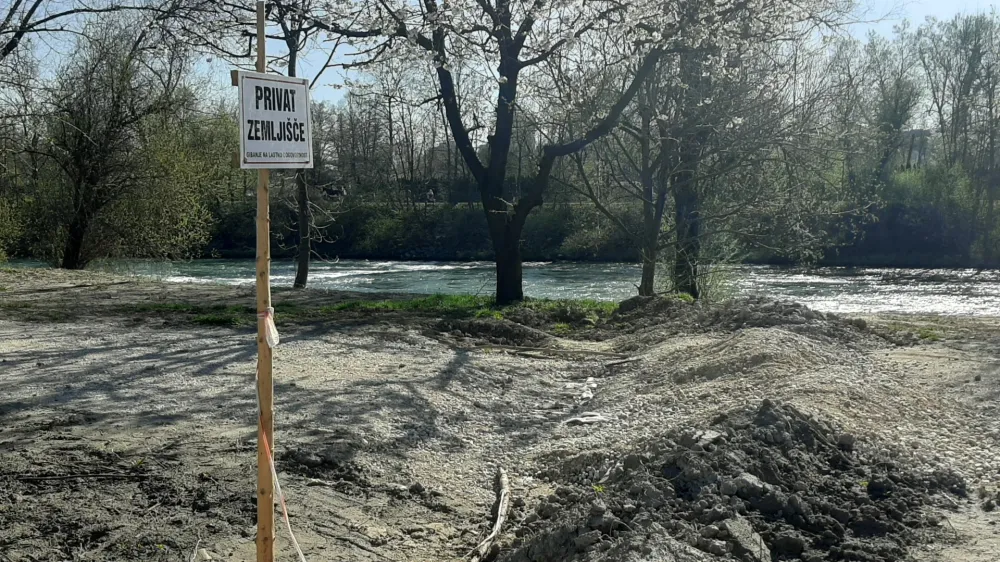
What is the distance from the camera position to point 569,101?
49.3 feet

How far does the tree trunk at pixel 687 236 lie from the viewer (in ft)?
54.7

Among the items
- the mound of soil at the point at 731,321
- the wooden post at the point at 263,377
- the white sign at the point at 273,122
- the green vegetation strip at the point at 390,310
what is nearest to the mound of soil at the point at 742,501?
the wooden post at the point at 263,377

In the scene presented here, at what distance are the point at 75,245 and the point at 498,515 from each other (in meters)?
22.8

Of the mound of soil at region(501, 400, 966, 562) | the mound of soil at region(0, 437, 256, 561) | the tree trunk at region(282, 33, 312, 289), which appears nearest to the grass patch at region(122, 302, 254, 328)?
the tree trunk at region(282, 33, 312, 289)

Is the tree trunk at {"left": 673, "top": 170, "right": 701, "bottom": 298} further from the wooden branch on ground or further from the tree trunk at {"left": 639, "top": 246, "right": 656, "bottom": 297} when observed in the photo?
the wooden branch on ground

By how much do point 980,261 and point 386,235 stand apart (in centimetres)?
2732

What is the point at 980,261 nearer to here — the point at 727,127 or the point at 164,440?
the point at 727,127

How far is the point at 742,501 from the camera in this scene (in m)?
4.94

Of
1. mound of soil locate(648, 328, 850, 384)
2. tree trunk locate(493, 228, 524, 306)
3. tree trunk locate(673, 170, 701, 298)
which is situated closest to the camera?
mound of soil locate(648, 328, 850, 384)

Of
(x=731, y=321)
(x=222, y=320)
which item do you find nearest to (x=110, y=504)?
(x=222, y=320)

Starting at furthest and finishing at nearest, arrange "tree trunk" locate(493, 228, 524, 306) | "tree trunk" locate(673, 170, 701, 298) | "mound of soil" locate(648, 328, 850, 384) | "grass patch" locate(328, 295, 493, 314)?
"tree trunk" locate(673, 170, 701, 298) < "tree trunk" locate(493, 228, 524, 306) < "grass patch" locate(328, 295, 493, 314) < "mound of soil" locate(648, 328, 850, 384)

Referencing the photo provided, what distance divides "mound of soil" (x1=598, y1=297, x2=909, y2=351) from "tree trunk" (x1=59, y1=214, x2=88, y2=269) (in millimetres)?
17152

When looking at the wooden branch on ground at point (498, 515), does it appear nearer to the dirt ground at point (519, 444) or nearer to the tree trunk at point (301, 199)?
the dirt ground at point (519, 444)

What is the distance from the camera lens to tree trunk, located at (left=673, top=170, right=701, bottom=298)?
16.7m
